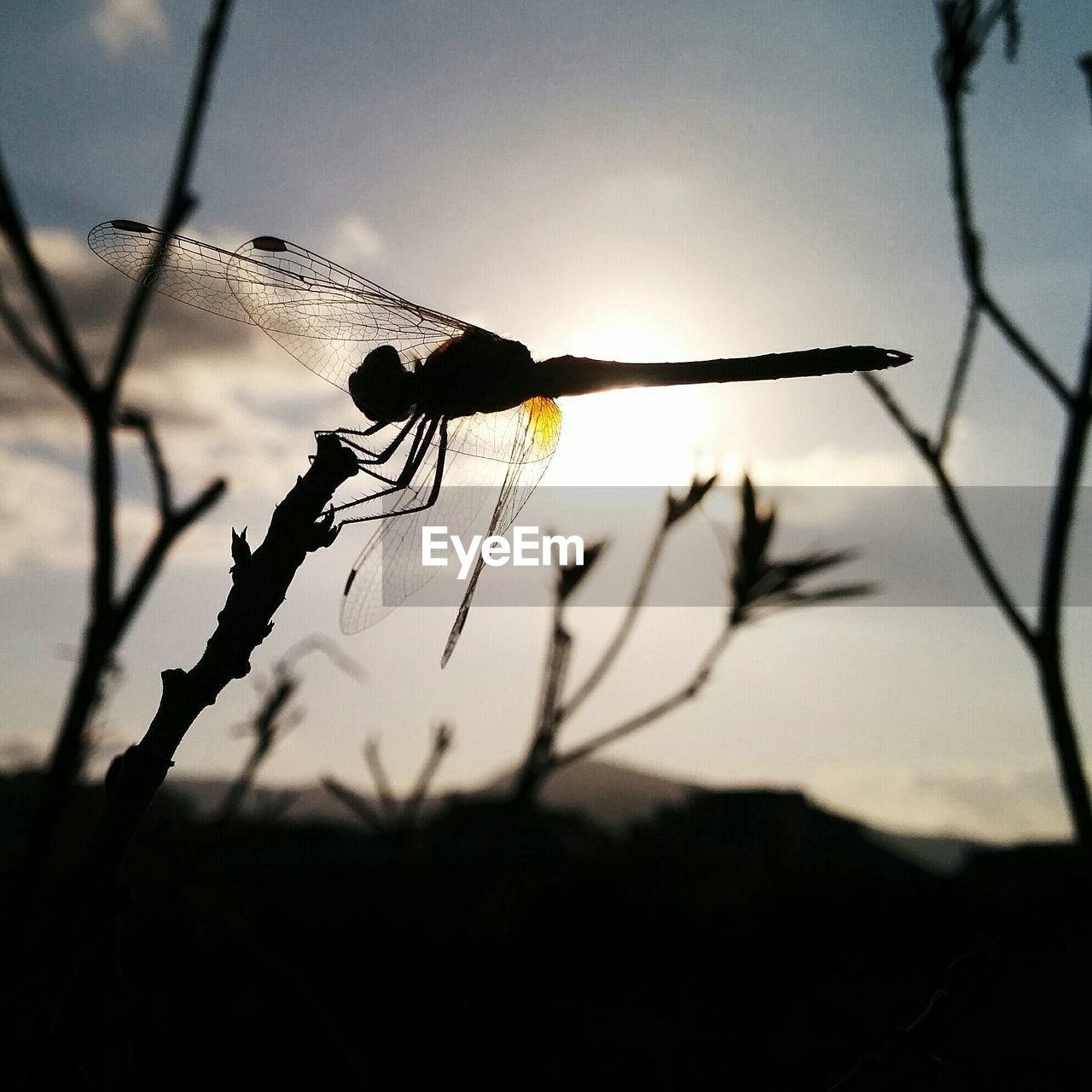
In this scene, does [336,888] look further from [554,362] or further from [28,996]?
[28,996]

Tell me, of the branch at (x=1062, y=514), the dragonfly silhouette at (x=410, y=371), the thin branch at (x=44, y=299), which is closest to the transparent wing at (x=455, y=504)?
the dragonfly silhouette at (x=410, y=371)

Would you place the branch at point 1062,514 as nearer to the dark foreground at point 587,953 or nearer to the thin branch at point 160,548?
the dark foreground at point 587,953

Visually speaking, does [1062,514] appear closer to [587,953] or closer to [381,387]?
[381,387]

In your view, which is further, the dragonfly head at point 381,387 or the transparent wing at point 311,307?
the transparent wing at point 311,307

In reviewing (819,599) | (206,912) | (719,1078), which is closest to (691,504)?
(819,599)

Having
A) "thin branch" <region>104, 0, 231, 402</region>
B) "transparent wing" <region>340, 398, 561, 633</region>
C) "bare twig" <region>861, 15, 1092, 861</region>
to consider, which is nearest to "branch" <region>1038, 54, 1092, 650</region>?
"bare twig" <region>861, 15, 1092, 861</region>

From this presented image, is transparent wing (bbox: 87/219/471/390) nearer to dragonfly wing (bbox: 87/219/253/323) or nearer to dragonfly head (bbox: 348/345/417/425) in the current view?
dragonfly wing (bbox: 87/219/253/323)

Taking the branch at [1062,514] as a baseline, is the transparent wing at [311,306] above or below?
above
